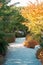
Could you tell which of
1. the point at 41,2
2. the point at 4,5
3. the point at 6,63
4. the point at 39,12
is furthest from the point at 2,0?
the point at 41,2

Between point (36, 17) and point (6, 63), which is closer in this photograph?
point (6, 63)

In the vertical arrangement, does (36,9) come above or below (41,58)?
above

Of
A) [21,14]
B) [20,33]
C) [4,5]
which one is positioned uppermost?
[4,5]

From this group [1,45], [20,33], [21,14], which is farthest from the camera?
[20,33]

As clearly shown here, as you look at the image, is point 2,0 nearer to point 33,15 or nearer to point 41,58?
point 41,58

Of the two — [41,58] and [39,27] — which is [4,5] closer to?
[41,58]

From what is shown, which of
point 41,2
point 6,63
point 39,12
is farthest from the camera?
point 41,2

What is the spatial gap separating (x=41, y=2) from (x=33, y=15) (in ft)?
3.67

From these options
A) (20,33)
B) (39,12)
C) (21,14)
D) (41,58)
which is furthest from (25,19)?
(20,33)

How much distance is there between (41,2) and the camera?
59.2ft

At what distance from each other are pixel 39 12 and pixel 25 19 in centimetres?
385

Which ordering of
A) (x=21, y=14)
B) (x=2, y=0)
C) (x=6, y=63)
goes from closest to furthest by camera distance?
(x=2, y=0) → (x=6, y=63) → (x=21, y=14)

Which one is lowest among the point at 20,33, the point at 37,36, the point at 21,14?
the point at 20,33

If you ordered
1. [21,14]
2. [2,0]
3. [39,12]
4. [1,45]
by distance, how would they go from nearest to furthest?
[2,0] → [1,45] → [39,12] → [21,14]
